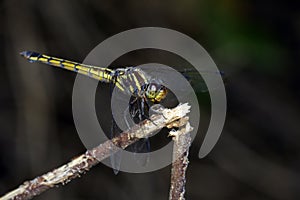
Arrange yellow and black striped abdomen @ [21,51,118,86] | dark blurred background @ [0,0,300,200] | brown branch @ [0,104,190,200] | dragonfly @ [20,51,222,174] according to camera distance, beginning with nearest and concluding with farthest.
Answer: brown branch @ [0,104,190,200]
dragonfly @ [20,51,222,174]
yellow and black striped abdomen @ [21,51,118,86]
dark blurred background @ [0,0,300,200]

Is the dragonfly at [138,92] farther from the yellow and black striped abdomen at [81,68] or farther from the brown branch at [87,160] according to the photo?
the brown branch at [87,160]

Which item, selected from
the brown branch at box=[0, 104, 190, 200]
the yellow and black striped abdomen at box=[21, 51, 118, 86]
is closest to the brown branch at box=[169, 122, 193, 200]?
the brown branch at box=[0, 104, 190, 200]

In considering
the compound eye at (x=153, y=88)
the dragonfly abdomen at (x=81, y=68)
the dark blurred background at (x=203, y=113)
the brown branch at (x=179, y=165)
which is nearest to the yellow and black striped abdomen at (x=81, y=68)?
the dragonfly abdomen at (x=81, y=68)

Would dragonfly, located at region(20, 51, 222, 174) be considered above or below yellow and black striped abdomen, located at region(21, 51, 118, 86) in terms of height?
below

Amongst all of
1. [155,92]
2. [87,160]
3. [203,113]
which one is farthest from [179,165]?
[203,113]

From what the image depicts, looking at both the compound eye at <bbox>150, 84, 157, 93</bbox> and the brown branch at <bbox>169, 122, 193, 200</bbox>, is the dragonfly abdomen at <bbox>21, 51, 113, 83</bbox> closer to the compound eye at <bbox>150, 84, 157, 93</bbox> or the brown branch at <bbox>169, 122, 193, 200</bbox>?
the compound eye at <bbox>150, 84, 157, 93</bbox>

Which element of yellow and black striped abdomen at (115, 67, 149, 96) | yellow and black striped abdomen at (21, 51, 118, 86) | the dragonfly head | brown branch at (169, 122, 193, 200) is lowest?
brown branch at (169, 122, 193, 200)

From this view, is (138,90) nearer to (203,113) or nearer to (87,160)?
(87,160)
